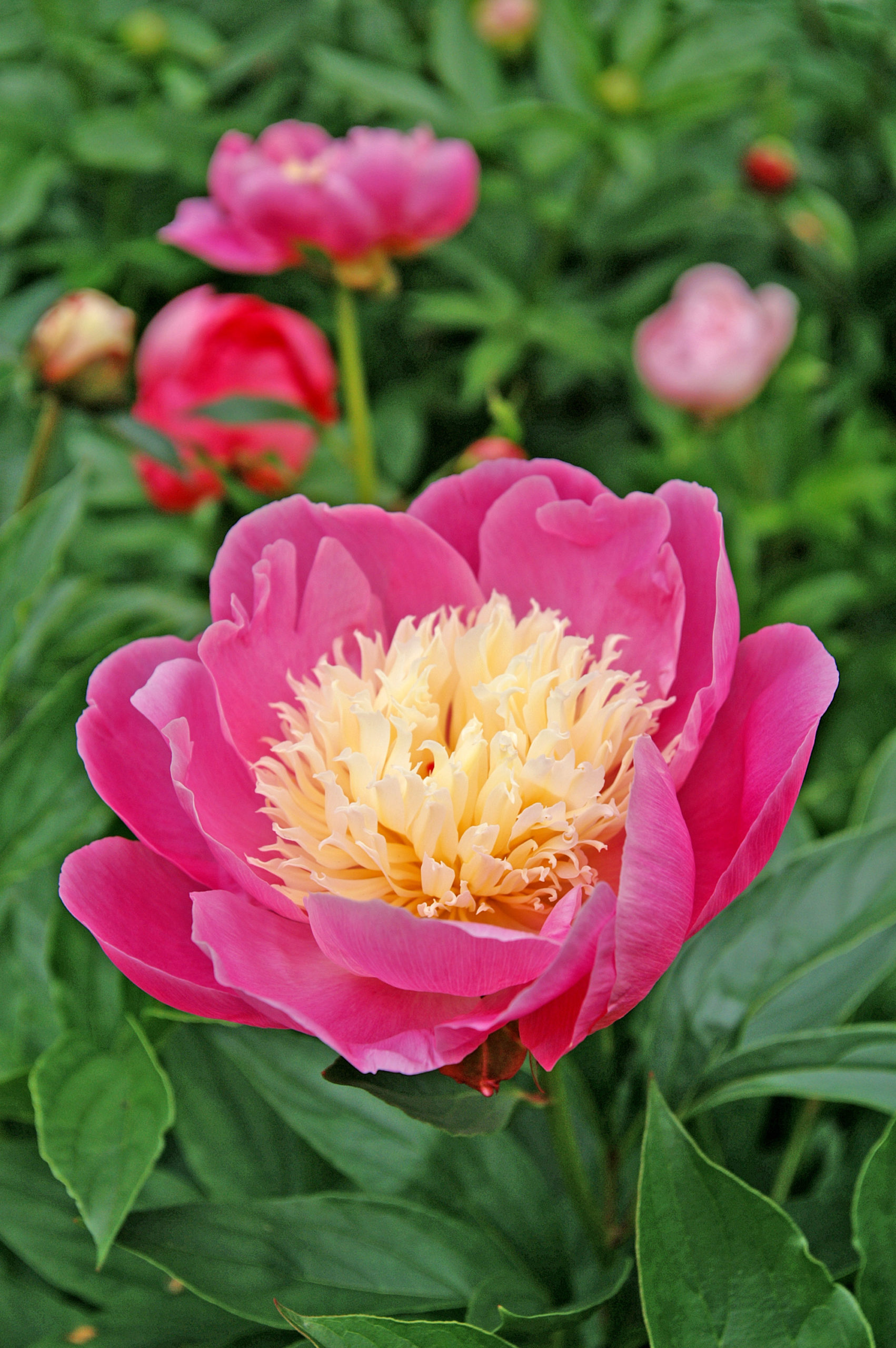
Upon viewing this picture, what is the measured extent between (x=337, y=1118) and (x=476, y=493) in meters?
0.30

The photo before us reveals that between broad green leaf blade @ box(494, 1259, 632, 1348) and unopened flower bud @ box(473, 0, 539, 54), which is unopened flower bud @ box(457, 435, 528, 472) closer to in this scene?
broad green leaf blade @ box(494, 1259, 632, 1348)

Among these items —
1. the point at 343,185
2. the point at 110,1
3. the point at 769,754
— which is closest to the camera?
the point at 769,754

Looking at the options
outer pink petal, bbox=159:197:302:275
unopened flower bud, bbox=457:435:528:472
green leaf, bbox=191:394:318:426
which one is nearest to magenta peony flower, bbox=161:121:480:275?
outer pink petal, bbox=159:197:302:275

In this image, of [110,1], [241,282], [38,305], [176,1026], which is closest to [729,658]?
[176,1026]

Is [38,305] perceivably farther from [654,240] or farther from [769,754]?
[769,754]

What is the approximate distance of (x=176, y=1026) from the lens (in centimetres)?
55

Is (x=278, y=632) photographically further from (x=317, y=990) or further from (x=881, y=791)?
(x=881, y=791)

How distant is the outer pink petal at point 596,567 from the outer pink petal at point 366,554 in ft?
0.07

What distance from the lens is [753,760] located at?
39cm

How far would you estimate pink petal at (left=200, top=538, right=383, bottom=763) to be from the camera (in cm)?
45

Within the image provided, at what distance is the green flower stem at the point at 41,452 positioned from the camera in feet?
2.65

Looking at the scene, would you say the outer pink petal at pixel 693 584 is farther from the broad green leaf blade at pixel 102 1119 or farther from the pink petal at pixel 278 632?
the broad green leaf blade at pixel 102 1119

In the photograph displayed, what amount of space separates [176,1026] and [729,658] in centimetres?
33

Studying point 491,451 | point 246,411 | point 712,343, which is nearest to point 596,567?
point 491,451
